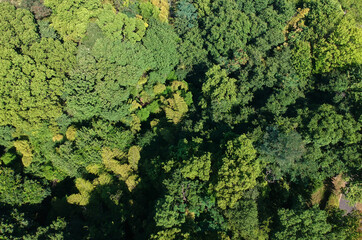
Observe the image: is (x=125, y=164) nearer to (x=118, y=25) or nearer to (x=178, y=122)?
(x=178, y=122)

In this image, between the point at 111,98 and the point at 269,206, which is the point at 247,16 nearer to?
the point at 111,98

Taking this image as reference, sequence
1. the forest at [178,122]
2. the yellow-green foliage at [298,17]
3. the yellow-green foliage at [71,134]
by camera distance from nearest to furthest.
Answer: the forest at [178,122] → the yellow-green foliage at [71,134] → the yellow-green foliage at [298,17]

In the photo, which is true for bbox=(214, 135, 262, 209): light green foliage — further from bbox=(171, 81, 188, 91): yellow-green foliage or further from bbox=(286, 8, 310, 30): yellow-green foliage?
bbox=(286, 8, 310, 30): yellow-green foliage

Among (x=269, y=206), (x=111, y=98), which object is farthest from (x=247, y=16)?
(x=269, y=206)

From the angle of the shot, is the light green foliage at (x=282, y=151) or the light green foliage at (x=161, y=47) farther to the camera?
the light green foliage at (x=161, y=47)

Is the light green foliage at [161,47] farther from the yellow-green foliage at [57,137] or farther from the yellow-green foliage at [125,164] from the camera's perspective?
the yellow-green foliage at [57,137]

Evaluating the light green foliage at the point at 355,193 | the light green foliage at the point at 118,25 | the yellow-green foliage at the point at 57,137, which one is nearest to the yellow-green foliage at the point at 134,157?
the yellow-green foliage at the point at 57,137

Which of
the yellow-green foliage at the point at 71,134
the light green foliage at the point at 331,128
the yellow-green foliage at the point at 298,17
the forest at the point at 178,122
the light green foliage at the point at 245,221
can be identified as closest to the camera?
the light green foliage at the point at 245,221
